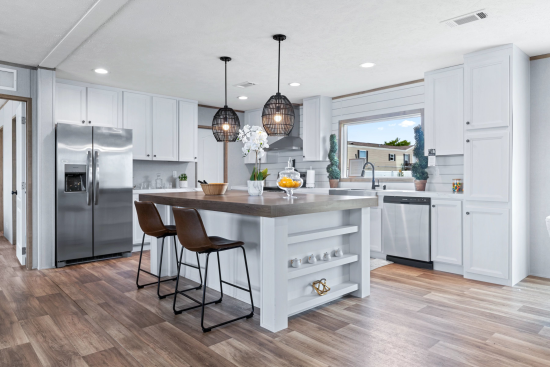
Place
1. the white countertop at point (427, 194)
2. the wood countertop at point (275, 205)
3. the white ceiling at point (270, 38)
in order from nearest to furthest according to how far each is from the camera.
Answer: the wood countertop at point (275, 205)
the white ceiling at point (270, 38)
the white countertop at point (427, 194)

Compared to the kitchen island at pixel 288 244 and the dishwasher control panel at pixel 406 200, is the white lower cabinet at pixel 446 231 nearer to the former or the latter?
the dishwasher control panel at pixel 406 200

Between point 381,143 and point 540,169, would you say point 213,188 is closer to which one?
point 381,143

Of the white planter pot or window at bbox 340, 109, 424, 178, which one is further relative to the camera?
window at bbox 340, 109, 424, 178

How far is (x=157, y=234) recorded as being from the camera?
3434mm

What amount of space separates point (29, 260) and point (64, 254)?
0.37m

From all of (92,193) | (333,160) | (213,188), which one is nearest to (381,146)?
(333,160)

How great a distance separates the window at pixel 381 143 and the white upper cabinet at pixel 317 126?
0.26 metres

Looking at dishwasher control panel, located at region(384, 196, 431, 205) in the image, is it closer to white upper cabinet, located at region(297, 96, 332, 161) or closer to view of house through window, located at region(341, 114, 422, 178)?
view of house through window, located at region(341, 114, 422, 178)

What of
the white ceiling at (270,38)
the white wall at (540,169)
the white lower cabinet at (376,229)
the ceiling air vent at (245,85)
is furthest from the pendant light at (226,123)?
the white wall at (540,169)

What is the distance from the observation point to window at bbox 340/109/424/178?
5.30 m

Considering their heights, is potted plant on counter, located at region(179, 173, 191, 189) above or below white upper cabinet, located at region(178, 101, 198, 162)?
below

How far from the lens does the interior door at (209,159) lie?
22.9 feet

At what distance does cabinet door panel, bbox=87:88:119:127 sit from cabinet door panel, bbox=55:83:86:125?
0.09 m

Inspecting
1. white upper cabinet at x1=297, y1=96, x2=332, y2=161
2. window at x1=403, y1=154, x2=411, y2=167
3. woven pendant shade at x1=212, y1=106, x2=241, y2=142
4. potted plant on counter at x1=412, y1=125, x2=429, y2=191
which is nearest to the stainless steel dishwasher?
potted plant on counter at x1=412, y1=125, x2=429, y2=191
